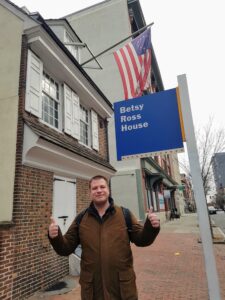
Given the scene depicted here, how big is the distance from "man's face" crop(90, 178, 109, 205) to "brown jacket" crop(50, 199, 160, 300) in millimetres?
99

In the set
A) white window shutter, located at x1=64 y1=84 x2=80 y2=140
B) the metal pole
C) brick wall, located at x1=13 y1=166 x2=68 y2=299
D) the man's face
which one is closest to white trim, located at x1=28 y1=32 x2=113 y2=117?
white window shutter, located at x1=64 y1=84 x2=80 y2=140

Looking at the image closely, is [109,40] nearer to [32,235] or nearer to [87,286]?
[32,235]

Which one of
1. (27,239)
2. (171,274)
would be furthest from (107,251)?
(171,274)

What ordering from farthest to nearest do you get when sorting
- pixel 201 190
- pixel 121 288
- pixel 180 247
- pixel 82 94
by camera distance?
pixel 180 247 → pixel 82 94 → pixel 201 190 → pixel 121 288

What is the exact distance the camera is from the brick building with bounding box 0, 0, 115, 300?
5266mm

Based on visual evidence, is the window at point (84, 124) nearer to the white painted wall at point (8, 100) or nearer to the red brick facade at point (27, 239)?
the red brick facade at point (27, 239)

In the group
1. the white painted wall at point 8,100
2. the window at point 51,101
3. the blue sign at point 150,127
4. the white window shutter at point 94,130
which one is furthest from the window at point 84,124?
the blue sign at point 150,127

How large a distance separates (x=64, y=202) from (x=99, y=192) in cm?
499

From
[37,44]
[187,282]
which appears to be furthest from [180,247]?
[37,44]

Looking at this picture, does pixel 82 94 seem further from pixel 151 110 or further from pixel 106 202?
pixel 106 202

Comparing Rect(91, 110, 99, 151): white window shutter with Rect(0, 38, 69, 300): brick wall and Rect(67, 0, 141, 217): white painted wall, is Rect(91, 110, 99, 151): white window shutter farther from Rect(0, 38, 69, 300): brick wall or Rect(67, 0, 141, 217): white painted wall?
Rect(67, 0, 141, 217): white painted wall

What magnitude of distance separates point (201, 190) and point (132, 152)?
1.12m

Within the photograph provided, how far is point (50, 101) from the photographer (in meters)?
7.69

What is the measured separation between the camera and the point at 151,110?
152 inches
